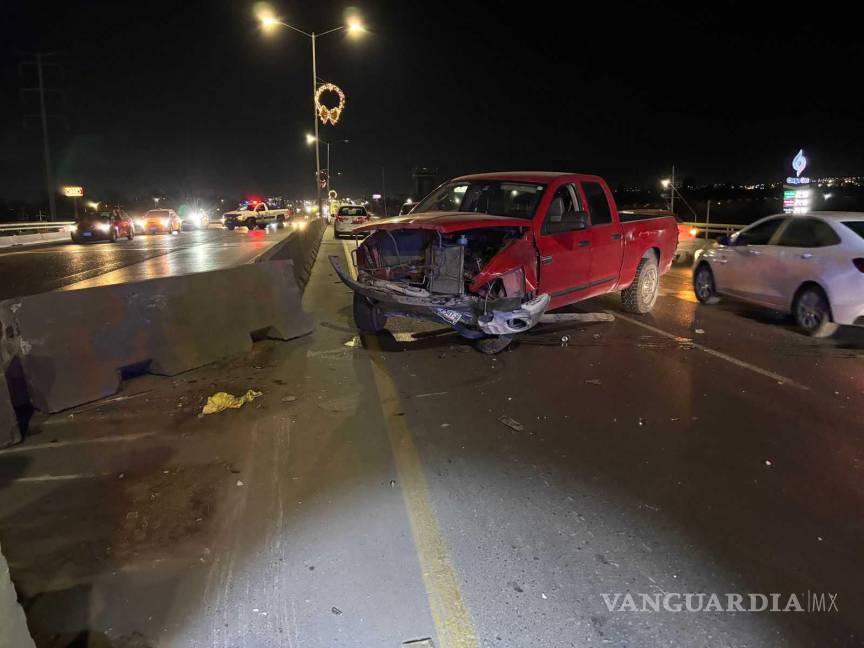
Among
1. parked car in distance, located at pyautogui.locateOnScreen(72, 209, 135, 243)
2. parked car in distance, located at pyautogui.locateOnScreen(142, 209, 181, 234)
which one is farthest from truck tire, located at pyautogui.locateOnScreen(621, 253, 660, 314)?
parked car in distance, located at pyautogui.locateOnScreen(142, 209, 181, 234)

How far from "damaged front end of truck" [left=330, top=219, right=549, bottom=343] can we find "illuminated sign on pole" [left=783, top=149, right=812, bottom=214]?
19.4 metres

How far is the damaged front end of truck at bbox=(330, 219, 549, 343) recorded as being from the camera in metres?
6.91

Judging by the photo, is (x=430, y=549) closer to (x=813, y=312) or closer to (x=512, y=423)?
(x=512, y=423)

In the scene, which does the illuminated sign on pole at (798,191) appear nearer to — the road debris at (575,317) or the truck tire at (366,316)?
the road debris at (575,317)

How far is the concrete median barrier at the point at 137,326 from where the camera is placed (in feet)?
18.0

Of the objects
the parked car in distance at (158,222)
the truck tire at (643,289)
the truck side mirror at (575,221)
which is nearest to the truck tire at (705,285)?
the truck tire at (643,289)

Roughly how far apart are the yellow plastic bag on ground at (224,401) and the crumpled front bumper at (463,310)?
2.01 metres

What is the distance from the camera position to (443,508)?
392 cm

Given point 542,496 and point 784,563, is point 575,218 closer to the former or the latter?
point 542,496

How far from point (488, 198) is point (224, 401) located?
4609 millimetres

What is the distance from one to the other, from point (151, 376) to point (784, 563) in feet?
19.4

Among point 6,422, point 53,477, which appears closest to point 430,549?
point 53,477

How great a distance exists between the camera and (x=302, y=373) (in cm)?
685

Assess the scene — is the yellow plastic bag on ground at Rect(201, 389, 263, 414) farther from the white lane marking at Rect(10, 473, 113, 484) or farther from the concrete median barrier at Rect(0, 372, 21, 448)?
the concrete median barrier at Rect(0, 372, 21, 448)
